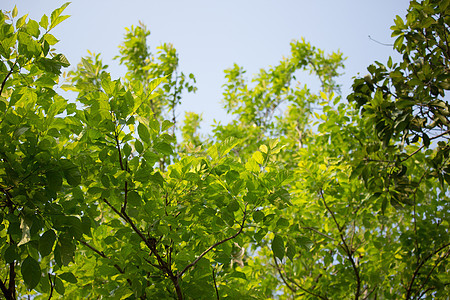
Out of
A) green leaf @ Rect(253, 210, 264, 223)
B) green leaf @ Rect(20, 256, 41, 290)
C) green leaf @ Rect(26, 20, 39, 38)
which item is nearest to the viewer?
green leaf @ Rect(20, 256, 41, 290)

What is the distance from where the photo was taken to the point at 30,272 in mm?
1626

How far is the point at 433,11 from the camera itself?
3.00 metres

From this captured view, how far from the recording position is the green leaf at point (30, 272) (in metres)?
1.60

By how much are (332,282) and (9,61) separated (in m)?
3.79

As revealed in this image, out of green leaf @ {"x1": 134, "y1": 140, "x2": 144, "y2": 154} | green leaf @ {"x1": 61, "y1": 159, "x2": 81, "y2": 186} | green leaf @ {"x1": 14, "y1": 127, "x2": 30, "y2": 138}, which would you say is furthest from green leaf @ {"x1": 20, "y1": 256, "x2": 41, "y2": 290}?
green leaf @ {"x1": 134, "y1": 140, "x2": 144, "y2": 154}

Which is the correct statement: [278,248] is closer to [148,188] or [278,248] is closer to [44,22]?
[148,188]

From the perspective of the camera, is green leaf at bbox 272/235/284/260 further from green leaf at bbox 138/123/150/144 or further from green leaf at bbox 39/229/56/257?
green leaf at bbox 39/229/56/257

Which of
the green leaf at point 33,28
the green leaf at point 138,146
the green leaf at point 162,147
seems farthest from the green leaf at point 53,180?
the green leaf at point 33,28

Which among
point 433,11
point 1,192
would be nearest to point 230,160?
point 1,192

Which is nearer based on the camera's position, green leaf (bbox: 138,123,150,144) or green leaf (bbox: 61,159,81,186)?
green leaf (bbox: 61,159,81,186)

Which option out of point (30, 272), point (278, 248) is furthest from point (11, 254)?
→ point (278, 248)

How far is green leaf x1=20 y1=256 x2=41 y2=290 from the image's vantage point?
1.60 m

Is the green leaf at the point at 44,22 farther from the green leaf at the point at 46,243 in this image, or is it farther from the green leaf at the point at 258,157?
the green leaf at the point at 258,157

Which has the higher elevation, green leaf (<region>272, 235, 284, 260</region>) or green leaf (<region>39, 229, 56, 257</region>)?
green leaf (<region>272, 235, 284, 260</region>)
